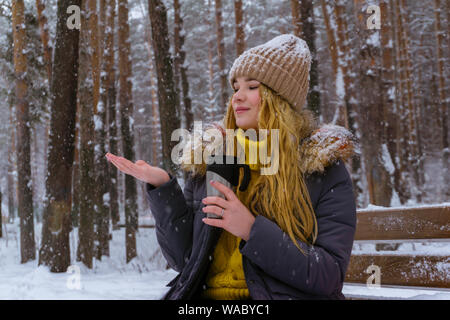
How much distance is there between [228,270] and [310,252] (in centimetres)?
43

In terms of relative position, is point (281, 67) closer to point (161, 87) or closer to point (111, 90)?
point (161, 87)

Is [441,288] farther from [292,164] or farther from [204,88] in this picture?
[204,88]

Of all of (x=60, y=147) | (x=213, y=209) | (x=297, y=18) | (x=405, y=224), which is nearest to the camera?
(x=213, y=209)

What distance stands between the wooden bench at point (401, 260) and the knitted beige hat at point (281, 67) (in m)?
1.93

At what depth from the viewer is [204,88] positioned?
26969 millimetres

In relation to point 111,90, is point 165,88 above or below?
below

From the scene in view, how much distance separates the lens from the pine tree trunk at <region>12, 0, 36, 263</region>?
10605mm

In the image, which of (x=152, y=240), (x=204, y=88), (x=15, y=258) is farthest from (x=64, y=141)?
(x=204, y=88)

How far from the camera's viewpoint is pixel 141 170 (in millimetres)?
1936

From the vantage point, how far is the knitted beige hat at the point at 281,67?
2.11m

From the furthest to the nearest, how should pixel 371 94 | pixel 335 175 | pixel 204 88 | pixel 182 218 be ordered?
pixel 204 88, pixel 371 94, pixel 182 218, pixel 335 175

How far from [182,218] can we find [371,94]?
5006 millimetres

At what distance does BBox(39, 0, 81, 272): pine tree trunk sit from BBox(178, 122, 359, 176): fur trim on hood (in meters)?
5.18

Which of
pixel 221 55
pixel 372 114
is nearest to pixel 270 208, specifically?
pixel 372 114
